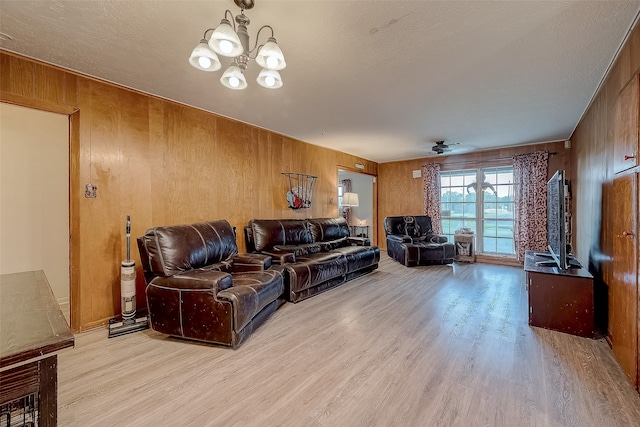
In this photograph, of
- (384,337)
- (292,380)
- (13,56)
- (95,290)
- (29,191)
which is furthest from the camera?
(29,191)

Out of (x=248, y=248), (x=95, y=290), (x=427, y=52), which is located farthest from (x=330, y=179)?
(x=95, y=290)

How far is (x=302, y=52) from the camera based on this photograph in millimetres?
2258

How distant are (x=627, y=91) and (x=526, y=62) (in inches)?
29.7

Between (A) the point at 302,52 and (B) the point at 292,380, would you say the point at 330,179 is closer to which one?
(A) the point at 302,52

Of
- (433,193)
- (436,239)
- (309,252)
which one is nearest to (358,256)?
(309,252)

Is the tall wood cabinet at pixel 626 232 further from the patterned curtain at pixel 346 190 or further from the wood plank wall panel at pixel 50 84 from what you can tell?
the patterned curtain at pixel 346 190

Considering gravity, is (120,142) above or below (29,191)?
above

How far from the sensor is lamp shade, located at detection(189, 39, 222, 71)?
1.75 metres

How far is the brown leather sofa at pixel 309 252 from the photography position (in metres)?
3.57

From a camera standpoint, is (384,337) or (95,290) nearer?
(384,337)

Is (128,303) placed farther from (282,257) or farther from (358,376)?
(358,376)

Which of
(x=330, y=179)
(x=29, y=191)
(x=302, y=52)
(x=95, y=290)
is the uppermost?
(x=302, y=52)

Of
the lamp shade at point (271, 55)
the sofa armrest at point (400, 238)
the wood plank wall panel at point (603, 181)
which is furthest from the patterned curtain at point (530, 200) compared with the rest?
the lamp shade at point (271, 55)

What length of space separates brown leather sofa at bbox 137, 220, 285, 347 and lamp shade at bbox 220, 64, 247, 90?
1.58 m
